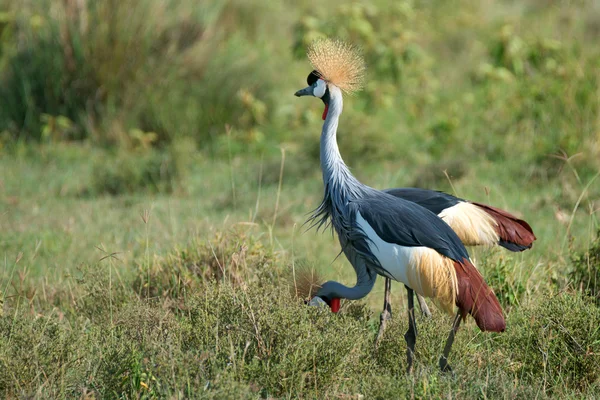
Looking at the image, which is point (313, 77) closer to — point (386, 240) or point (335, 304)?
point (386, 240)

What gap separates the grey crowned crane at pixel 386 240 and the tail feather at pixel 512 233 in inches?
19.7

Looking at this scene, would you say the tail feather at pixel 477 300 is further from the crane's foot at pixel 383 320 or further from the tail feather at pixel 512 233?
the tail feather at pixel 512 233

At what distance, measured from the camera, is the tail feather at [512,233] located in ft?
13.9

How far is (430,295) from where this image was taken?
145 inches

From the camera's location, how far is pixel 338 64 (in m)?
4.04

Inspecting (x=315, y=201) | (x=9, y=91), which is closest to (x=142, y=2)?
(x=9, y=91)

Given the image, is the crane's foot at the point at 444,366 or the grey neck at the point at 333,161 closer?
the crane's foot at the point at 444,366

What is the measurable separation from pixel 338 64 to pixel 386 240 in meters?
0.90

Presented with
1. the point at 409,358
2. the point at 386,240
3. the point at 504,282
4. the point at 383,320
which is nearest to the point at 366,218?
the point at 386,240

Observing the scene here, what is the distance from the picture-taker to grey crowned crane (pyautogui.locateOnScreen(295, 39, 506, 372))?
3.65 metres

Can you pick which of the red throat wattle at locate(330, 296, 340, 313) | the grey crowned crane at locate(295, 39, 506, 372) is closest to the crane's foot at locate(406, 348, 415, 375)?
the grey crowned crane at locate(295, 39, 506, 372)

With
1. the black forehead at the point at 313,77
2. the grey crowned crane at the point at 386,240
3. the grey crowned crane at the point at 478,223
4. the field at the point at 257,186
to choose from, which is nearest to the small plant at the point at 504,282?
the field at the point at 257,186

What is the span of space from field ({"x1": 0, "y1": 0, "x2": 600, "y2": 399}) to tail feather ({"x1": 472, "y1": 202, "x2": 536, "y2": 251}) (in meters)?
0.23

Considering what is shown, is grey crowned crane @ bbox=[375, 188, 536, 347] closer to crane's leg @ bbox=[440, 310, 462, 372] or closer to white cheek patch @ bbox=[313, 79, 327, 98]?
crane's leg @ bbox=[440, 310, 462, 372]
